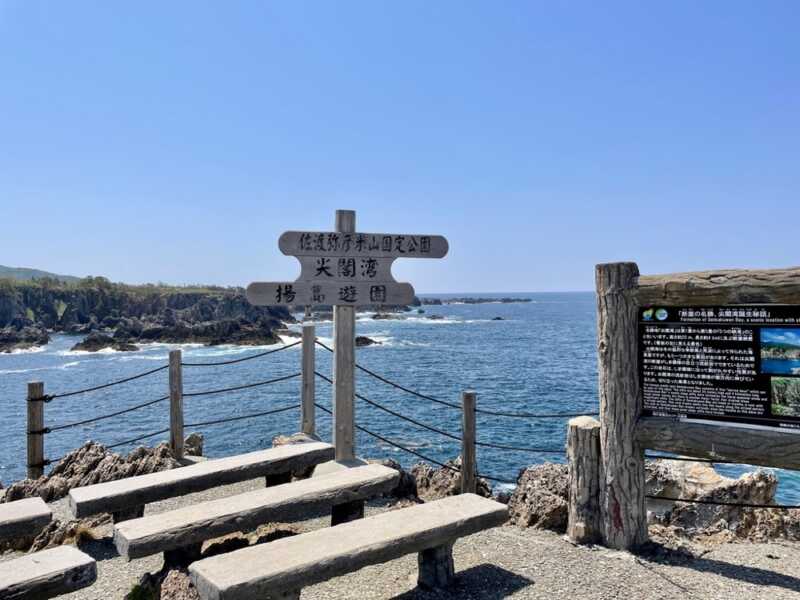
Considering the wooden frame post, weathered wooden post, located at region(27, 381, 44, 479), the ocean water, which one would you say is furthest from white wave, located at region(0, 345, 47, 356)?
the wooden frame post

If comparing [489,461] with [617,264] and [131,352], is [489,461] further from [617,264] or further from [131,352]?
[131,352]

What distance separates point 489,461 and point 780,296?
13101 mm

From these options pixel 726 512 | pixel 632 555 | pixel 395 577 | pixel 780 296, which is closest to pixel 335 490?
pixel 395 577

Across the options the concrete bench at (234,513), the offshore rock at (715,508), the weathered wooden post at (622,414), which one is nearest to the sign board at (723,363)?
the weathered wooden post at (622,414)

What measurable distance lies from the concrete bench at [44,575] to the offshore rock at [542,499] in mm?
3556

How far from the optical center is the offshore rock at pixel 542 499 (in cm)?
537

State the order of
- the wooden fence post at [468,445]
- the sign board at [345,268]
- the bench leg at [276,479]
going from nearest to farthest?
1. the bench leg at [276,479]
2. the wooden fence post at [468,445]
3. the sign board at [345,268]

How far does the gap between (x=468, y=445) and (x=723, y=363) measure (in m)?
2.89

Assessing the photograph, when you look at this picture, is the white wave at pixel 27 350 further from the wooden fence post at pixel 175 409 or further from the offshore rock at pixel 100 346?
the wooden fence post at pixel 175 409

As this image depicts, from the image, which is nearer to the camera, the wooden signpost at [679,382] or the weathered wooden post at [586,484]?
the wooden signpost at [679,382]

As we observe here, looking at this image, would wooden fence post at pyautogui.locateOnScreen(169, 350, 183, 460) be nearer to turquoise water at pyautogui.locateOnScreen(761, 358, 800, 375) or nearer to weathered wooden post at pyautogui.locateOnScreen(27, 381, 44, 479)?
weathered wooden post at pyautogui.locateOnScreen(27, 381, 44, 479)

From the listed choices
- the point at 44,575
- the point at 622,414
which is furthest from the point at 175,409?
the point at 622,414

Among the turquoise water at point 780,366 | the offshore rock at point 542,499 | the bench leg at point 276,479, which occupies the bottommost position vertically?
the offshore rock at point 542,499

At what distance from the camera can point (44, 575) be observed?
10.4ft
